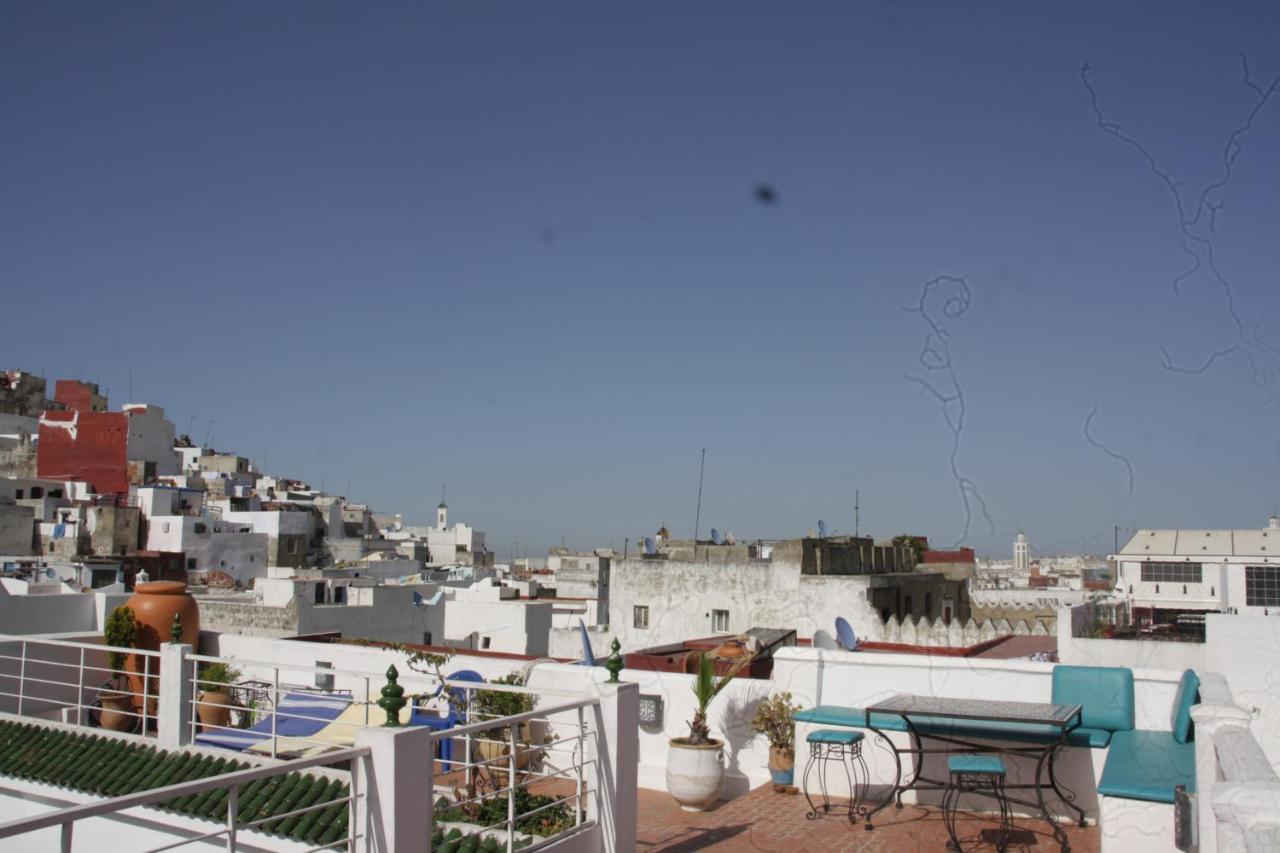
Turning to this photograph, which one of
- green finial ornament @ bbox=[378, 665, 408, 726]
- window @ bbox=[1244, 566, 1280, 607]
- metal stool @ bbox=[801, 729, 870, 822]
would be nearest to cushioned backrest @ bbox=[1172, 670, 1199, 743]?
metal stool @ bbox=[801, 729, 870, 822]

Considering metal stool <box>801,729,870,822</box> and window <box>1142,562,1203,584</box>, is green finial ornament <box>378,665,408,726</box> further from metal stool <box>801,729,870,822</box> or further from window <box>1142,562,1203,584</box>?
window <box>1142,562,1203,584</box>

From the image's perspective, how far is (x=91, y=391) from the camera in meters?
66.5

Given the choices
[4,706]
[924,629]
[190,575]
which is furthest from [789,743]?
[190,575]

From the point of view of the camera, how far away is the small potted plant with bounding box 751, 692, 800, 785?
9414mm

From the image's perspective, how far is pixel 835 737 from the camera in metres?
8.41

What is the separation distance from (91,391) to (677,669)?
65.0 metres

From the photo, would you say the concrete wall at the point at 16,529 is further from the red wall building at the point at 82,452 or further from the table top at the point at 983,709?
the table top at the point at 983,709

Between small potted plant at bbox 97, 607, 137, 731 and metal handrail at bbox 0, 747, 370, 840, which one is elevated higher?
metal handrail at bbox 0, 747, 370, 840

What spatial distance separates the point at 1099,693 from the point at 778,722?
2.75 m

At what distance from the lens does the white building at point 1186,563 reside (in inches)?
1367

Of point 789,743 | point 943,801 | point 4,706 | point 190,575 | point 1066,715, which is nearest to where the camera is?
point 1066,715

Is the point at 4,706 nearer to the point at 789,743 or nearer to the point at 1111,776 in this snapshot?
the point at 789,743

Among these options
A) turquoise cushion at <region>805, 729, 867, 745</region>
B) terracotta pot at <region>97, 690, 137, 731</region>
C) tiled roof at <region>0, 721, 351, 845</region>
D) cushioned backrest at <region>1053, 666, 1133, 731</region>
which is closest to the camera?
tiled roof at <region>0, 721, 351, 845</region>

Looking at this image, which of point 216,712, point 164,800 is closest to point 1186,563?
point 216,712
